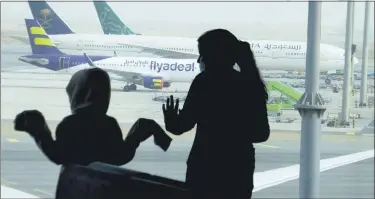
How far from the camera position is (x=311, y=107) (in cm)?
335

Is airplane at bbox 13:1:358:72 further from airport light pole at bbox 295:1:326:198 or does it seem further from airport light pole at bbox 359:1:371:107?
airport light pole at bbox 295:1:326:198

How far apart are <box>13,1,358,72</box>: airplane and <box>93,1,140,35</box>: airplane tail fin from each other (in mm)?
46

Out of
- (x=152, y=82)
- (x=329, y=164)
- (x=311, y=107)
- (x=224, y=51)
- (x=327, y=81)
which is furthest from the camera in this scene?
(x=329, y=164)

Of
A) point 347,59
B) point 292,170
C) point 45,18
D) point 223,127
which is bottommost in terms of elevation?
point 292,170

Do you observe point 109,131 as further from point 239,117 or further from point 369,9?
point 369,9

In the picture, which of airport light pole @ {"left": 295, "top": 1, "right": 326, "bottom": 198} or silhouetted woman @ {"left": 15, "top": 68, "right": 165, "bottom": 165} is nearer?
silhouetted woman @ {"left": 15, "top": 68, "right": 165, "bottom": 165}

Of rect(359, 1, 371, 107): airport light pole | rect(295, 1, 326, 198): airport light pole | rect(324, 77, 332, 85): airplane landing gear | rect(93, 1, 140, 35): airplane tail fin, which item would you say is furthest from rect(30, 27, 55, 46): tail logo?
rect(359, 1, 371, 107): airport light pole

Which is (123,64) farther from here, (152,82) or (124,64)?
(152,82)

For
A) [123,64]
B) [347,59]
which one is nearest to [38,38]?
[123,64]

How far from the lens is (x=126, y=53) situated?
17.7ft

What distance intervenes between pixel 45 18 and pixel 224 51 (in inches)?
154

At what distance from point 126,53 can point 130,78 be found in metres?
0.23

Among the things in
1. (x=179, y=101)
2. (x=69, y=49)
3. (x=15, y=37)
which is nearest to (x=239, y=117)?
(x=179, y=101)

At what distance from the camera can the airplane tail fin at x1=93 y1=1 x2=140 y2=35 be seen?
490 centimetres
